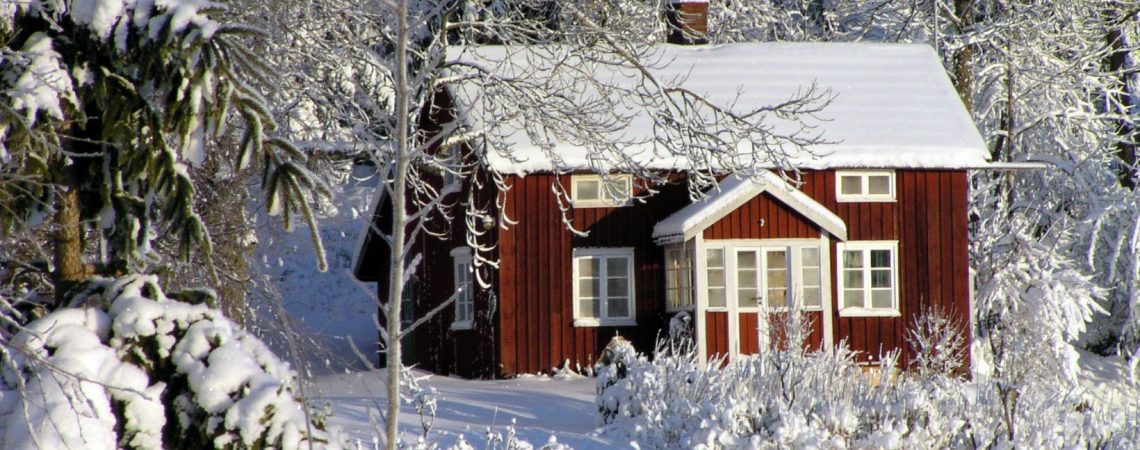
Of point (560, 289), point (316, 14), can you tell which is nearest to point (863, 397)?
point (316, 14)

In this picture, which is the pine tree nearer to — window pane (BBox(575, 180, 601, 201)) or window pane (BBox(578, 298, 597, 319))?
window pane (BBox(575, 180, 601, 201))

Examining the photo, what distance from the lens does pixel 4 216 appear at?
197 inches

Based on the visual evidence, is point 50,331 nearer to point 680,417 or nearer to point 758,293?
point 680,417

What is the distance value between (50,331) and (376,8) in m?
8.33

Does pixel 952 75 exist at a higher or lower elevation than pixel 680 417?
higher

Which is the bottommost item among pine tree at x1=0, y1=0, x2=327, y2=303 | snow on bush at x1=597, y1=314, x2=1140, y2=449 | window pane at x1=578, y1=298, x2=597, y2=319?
snow on bush at x1=597, y1=314, x2=1140, y2=449

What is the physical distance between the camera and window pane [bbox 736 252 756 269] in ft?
59.2

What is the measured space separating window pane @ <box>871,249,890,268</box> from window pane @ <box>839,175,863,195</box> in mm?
881

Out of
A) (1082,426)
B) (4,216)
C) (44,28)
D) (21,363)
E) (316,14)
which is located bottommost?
(1082,426)

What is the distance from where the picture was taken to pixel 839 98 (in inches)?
784

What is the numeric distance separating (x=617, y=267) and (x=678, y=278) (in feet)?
2.93

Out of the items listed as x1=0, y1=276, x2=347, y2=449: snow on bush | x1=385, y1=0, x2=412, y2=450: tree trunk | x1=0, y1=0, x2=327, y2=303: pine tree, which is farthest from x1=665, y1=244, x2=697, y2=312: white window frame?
x1=385, y1=0, x2=412, y2=450: tree trunk

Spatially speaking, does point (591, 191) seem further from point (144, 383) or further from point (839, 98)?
point (144, 383)

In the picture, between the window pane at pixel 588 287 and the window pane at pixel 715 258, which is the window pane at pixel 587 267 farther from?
the window pane at pixel 715 258
